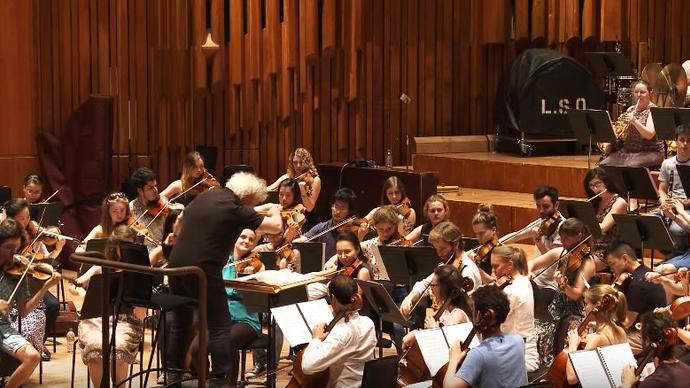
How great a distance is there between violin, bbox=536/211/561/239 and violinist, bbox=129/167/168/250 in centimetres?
287

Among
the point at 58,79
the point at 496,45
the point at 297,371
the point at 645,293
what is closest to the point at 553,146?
the point at 496,45

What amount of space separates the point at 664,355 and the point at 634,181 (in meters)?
3.33

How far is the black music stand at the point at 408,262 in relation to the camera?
739 cm

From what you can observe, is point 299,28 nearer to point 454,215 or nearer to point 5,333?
point 454,215

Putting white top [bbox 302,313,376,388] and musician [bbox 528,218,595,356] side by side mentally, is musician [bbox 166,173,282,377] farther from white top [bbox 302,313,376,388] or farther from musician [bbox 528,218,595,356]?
musician [bbox 528,218,595,356]

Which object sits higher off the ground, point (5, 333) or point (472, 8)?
point (472, 8)

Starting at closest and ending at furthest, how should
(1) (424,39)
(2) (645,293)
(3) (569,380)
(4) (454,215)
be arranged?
(3) (569,380), (2) (645,293), (4) (454,215), (1) (424,39)

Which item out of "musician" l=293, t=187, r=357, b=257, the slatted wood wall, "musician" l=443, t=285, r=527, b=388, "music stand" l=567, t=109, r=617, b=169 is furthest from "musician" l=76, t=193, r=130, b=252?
"music stand" l=567, t=109, r=617, b=169

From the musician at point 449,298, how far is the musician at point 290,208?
2516 millimetres

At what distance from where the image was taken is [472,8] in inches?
515

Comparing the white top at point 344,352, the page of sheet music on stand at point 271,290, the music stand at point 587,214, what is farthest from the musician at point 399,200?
the white top at point 344,352

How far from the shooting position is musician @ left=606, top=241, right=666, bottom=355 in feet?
23.3

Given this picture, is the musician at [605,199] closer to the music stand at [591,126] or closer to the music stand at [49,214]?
the music stand at [591,126]

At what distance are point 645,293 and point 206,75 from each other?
19.6ft
